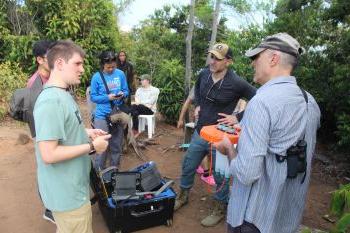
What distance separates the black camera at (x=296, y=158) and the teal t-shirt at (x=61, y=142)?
4.43 feet

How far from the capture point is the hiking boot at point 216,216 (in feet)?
13.9

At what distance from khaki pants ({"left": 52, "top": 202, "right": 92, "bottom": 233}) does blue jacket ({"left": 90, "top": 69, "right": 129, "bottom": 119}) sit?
8.72 feet

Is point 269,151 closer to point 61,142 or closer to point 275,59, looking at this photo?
point 275,59

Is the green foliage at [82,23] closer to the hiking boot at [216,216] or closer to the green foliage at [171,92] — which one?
the green foliage at [171,92]

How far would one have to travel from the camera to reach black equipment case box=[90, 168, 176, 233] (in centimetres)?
382

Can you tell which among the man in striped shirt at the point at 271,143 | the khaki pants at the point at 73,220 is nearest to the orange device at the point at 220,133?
the man in striped shirt at the point at 271,143

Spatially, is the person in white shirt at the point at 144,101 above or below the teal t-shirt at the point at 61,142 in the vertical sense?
below

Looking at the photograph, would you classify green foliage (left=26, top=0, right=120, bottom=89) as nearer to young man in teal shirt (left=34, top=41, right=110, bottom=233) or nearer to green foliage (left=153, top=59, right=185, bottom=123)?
green foliage (left=153, top=59, right=185, bottom=123)

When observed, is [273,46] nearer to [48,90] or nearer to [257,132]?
[257,132]

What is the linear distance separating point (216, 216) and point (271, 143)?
7.81ft

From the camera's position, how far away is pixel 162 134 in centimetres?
842

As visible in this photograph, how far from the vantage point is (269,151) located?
2139mm

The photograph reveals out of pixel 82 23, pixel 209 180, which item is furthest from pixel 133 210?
pixel 82 23

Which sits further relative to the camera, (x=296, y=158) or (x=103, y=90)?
(x=103, y=90)
